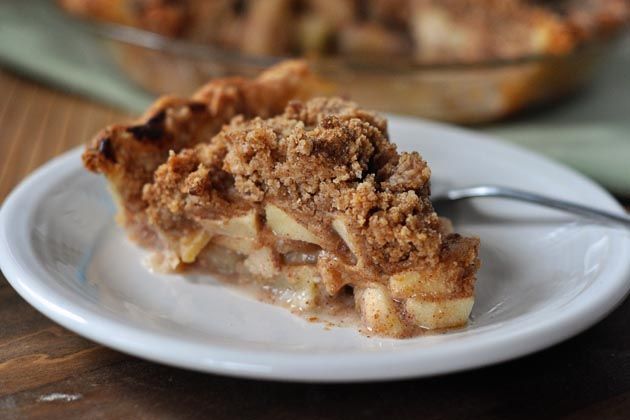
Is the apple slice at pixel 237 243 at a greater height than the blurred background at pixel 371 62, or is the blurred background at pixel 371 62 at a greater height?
the blurred background at pixel 371 62

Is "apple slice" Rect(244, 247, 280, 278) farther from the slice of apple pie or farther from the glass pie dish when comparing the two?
the glass pie dish

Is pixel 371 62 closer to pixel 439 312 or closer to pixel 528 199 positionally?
pixel 528 199

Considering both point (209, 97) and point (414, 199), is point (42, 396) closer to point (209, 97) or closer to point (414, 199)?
point (414, 199)

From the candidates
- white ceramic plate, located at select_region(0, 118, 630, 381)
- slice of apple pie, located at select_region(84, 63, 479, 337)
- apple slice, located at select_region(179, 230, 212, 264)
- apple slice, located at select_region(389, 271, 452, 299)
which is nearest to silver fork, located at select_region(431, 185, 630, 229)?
white ceramic plate, located at select_region(0, 118, 630, 381)

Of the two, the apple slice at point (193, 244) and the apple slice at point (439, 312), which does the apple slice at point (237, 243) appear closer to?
the apple slice at point (193, 244)

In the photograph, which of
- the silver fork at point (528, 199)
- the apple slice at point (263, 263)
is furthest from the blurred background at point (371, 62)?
the apple slice at point (263, 263)

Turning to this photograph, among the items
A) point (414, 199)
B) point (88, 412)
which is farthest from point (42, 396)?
point (414, 199)
